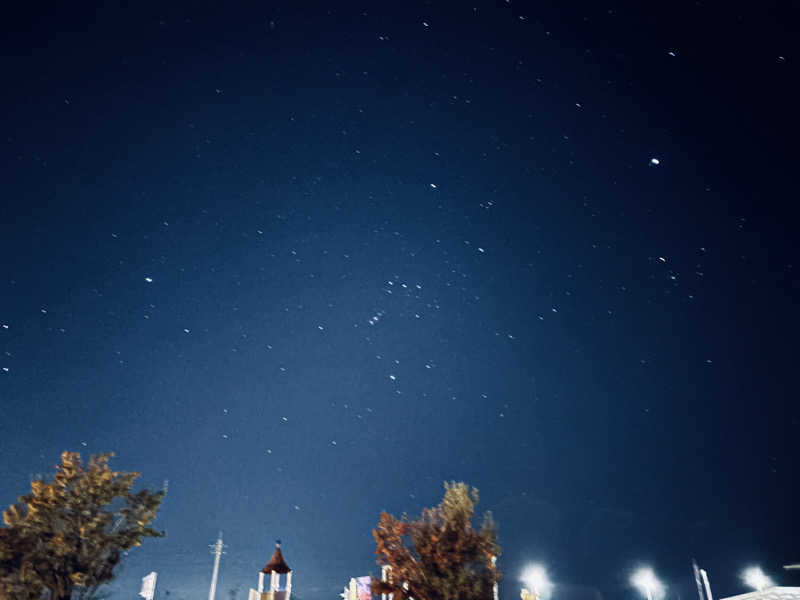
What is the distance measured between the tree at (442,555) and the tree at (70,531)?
9.71 metres

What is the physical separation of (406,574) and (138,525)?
1062cm

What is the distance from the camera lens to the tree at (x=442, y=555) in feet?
74.4

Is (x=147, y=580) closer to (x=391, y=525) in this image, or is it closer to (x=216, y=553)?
(x=391, y=525)

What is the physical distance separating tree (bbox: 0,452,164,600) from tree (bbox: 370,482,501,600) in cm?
971

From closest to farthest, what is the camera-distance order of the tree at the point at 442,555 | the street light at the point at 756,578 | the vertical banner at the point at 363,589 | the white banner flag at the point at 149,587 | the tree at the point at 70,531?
1. the tree at the point at 70,531
2. the tree at the point at 442,555
3. the white banner flag at the point at 149,587
4. the vertical banner at the point at 363,589
5. the street light at the point at 756,578

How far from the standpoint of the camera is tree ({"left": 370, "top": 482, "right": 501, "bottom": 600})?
22.7 m

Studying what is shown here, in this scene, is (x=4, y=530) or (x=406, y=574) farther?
(x=406, y=574)

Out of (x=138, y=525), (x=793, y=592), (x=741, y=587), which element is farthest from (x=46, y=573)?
(x=741, y=587)

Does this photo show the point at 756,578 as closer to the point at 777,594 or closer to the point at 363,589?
the point at 777,594

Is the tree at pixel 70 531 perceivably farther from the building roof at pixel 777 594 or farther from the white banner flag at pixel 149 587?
the building roof at pixel 777 594

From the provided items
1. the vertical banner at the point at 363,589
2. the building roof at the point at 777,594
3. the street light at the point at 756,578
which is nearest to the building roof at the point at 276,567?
the vertical banner at the point at 363,589

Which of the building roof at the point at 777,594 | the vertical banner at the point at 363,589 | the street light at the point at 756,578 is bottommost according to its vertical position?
the building roof at the point at 777,594

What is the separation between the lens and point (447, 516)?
24234 millimetres

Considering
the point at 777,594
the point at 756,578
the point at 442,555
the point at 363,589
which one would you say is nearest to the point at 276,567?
the point at 363,589
